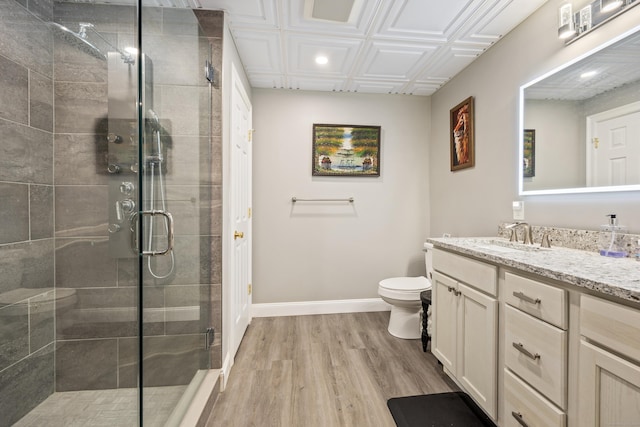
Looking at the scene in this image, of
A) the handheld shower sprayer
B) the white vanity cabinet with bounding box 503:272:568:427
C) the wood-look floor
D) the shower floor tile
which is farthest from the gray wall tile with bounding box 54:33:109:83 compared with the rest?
the white vanity cabinet with bounding box 503:272:568:427

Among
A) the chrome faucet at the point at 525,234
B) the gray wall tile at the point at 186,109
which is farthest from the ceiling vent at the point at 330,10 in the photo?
the chrome faucet at the point at 525,234

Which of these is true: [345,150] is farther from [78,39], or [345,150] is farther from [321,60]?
[78,39]

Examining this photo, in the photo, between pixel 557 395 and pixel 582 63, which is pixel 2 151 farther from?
pixel 582 63

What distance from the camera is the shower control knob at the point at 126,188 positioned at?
4.33 ft

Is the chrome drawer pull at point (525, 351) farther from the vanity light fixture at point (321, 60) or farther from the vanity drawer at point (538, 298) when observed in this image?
the vanity light fixture at point (321, 60)

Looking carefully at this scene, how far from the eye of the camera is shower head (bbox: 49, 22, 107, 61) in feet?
4.58

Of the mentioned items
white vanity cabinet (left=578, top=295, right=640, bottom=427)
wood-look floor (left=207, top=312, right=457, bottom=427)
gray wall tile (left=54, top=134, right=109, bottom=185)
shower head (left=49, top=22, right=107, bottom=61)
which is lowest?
wood-look floor (left=207, top=312, right=457, bottom=427)

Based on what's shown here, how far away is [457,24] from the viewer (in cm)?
169

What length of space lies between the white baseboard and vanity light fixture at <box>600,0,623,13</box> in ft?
8.30

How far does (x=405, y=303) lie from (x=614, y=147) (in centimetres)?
155

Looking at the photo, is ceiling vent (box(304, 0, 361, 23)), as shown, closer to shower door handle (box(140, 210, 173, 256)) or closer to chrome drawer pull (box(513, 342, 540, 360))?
shower door handle (box(140, 210, 173, 256))

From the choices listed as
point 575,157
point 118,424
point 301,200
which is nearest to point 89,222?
point 118,424

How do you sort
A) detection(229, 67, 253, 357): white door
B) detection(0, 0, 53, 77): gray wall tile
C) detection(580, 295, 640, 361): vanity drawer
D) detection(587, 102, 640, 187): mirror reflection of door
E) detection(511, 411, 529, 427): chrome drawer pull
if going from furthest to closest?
detection(229, 67, 253, 357): white door, detection(0, 0, 53, 77): gray wall tile, detection(587, 102, 640, 187): mirror reflection of door, detection(511, 411, 529, 427): chrome drawer pull, detection(580, 295, 640, 361): vanity drawer

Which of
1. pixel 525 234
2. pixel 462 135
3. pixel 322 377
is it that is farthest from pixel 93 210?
pixel 462 135
